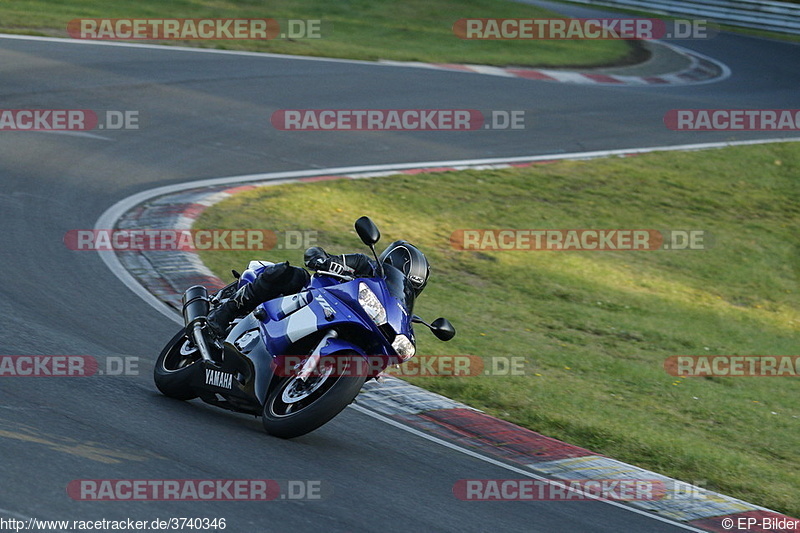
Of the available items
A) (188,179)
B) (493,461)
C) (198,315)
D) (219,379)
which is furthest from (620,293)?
(219,379)

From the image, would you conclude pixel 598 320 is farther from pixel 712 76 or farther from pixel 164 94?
pixel 712 76

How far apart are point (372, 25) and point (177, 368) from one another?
2100 cm

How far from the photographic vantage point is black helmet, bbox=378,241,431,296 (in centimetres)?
649

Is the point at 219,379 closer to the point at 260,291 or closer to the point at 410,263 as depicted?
the point at 260,291

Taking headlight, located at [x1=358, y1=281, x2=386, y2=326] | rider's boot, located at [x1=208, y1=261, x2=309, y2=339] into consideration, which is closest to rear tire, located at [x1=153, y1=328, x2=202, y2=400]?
rider's boot, located at [x1=208, y1=261, x2=309, y2=339]

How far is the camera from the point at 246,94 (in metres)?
17.5

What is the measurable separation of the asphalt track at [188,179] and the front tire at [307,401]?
0.49 feet

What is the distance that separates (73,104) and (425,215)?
570 cm

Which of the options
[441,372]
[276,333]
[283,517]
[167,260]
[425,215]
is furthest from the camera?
[425,215]

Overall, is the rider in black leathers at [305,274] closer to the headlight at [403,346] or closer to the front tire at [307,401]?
the headlight at [403,346]

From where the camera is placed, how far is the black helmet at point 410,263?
255 inches

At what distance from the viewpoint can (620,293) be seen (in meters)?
12.4

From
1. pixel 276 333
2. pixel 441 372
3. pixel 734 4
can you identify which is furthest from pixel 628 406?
pixel 734 4

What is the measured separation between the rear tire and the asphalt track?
0.11m
